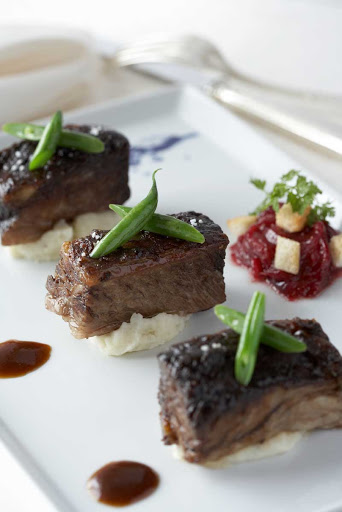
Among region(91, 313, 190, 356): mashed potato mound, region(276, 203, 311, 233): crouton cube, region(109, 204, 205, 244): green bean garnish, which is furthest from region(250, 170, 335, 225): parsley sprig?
region(91, 313, 190, 356): mashed potato mound

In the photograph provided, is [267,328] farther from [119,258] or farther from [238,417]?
[119,258]

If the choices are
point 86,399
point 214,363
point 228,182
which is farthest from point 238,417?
Answer: point 228,182

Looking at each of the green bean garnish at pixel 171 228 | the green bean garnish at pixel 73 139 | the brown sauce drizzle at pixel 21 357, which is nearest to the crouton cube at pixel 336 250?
the green bean garnish at pixel 171 228

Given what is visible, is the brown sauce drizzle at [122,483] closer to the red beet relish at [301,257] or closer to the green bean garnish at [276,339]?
the green bean garnish at [276,339]

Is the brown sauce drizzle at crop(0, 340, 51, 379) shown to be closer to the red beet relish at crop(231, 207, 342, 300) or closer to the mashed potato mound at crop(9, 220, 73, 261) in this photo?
the mashed potato mound at crop(9, 220, 73, 261)

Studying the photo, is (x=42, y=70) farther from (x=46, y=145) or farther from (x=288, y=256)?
(x=288, y=256)
